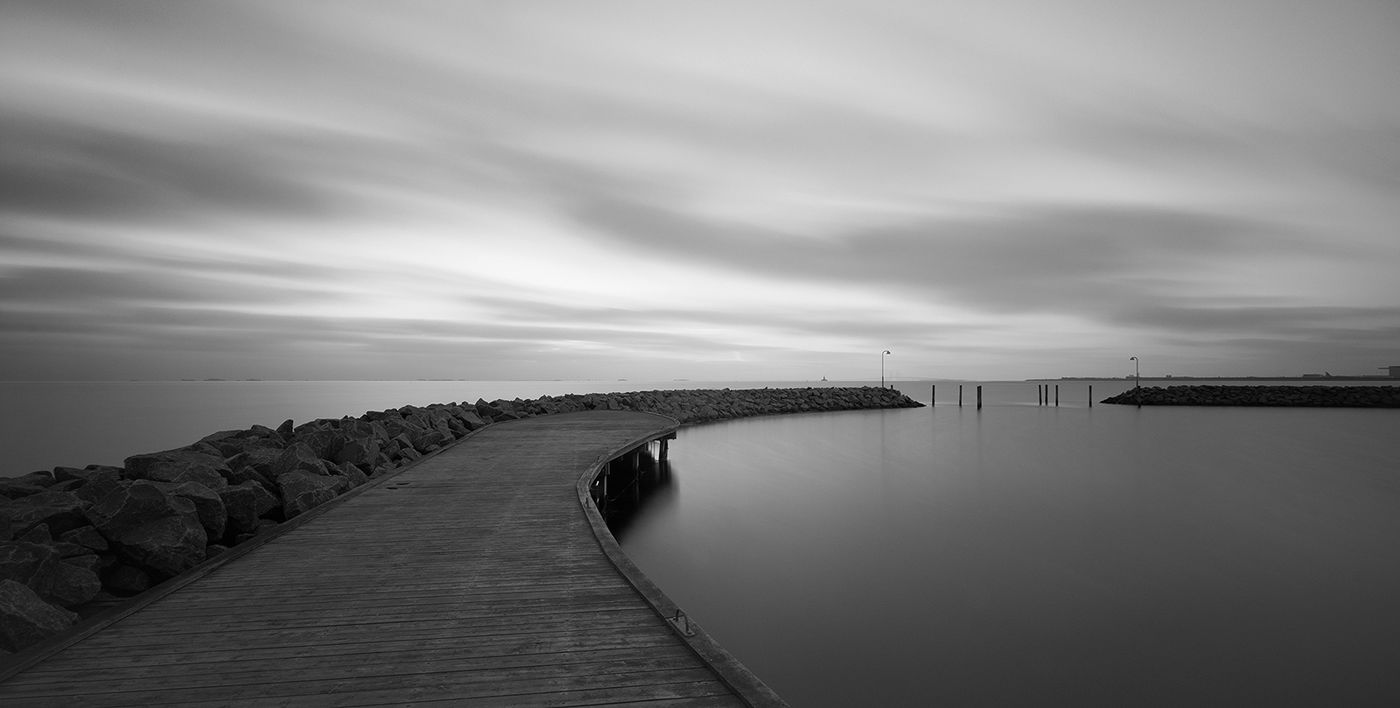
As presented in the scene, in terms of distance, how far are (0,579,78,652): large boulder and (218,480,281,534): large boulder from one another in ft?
8.33

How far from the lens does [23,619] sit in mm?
3984

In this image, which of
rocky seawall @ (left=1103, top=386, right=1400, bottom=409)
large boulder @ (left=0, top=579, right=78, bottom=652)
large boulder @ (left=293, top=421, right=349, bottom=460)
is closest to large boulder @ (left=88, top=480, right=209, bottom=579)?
large boulder @ (left=0, top=579, right=78, bottom=652)

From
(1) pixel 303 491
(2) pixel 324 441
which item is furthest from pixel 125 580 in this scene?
(2) pixel 324 441

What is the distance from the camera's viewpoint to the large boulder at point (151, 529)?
5.46m

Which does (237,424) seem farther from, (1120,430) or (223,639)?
(1120,430)

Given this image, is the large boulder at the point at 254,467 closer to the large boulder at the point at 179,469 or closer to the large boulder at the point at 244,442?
the large boulder at the point at 179,469

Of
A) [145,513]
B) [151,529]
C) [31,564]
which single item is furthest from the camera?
[145,513]

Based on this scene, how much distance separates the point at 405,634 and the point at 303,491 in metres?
4.52

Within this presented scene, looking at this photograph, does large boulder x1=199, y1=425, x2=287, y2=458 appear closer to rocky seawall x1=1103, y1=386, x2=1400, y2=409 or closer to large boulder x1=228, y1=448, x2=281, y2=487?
large boulder x1=228, y1=448, x2=281, y2=487

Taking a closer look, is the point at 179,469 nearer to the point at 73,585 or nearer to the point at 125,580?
the point at 125,580

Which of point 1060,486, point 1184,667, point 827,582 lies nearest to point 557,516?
point 827,582

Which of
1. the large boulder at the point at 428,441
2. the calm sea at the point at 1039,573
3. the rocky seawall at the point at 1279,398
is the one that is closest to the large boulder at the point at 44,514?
the large boulder at the point at 428,441

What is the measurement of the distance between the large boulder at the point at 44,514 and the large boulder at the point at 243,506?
1.05 metres

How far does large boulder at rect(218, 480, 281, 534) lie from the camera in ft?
22.2
